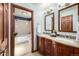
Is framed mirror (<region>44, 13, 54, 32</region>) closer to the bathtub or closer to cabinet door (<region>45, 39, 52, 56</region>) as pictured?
cabinet door (<region>45, 39, 52, 56</region>)

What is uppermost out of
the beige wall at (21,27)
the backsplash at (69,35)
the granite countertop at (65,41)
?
the beige wall at (21,27)

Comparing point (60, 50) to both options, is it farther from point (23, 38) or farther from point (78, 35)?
point (23, 38)

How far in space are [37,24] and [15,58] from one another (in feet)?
2.33

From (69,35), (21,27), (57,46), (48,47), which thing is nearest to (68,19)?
(69,35)

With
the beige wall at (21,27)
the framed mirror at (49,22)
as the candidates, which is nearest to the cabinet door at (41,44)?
the framed mirror at (49,22)

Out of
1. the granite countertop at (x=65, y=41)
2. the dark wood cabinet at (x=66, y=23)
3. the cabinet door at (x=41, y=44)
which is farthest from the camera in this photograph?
the cabinet door at (x=41, y=44)

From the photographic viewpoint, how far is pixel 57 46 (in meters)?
1.54

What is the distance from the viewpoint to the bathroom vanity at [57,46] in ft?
4.56

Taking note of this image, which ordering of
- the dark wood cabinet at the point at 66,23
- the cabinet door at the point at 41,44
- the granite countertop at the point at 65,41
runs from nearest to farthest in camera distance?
1. the granite countertop at the point at 65,41
2. the dark wood cabinet at the point at 66,23
3. the cabinet door at the point at 41,44

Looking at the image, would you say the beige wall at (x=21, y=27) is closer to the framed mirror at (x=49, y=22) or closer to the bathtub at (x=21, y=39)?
the bathtub at (x=21, y=39)

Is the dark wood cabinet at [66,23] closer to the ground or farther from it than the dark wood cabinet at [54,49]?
farther from it

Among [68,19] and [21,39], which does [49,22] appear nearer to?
[68,19]

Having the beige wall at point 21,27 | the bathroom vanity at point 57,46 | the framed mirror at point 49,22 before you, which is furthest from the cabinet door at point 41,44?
the beige wall at point 21,27

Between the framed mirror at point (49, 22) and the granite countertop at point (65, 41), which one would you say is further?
the framed mirror at point (49, 22)
